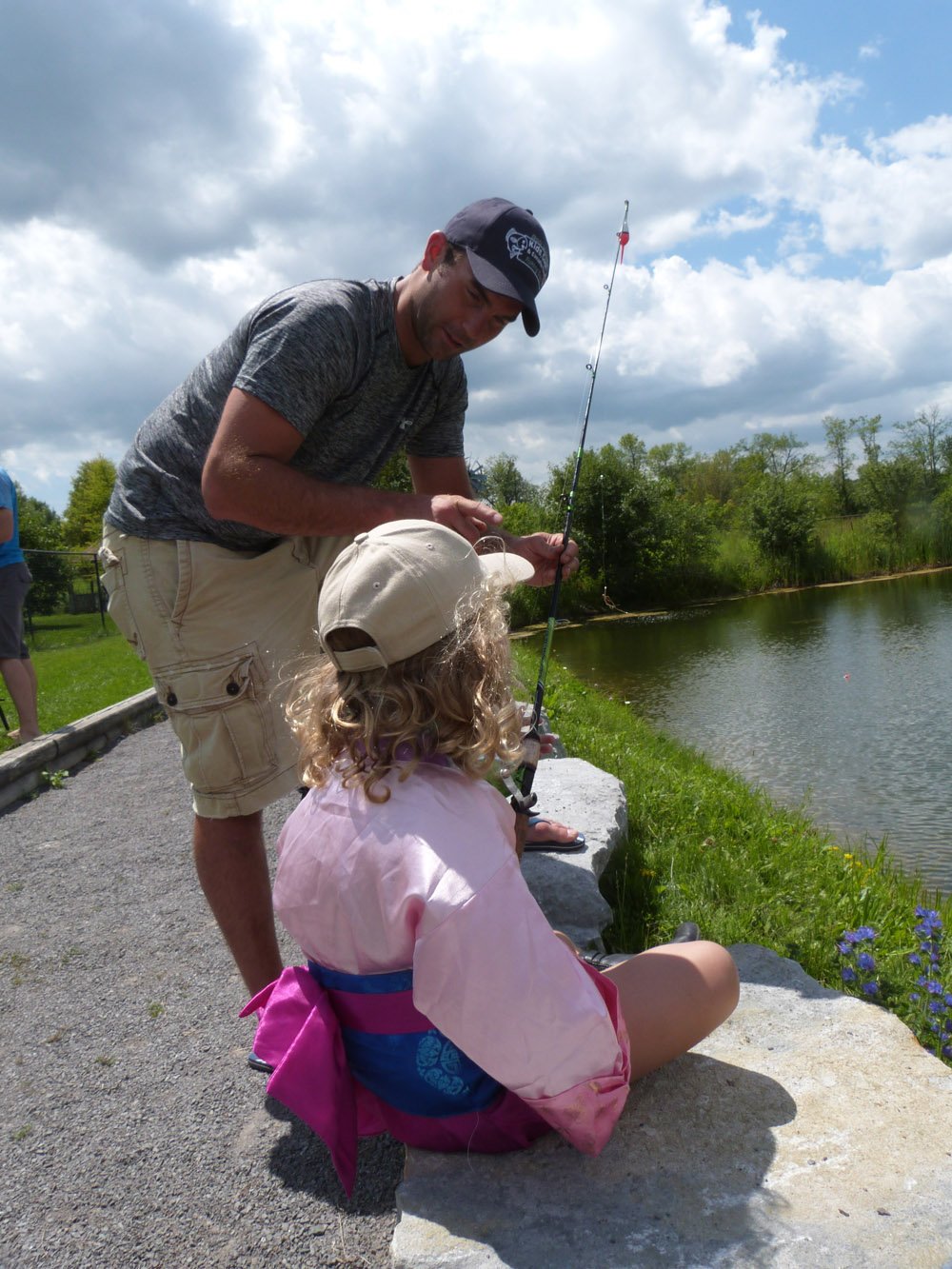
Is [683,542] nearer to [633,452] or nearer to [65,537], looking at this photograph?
[633,452]

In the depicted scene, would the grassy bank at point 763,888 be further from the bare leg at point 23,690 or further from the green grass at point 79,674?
the green grass at point 79,674

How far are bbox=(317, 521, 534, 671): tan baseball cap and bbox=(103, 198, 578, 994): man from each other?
1.55 feet

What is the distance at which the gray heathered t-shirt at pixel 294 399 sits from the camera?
A: 224cm

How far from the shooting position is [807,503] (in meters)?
32.8

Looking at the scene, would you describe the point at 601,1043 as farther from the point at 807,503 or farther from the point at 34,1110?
the point at 807,503

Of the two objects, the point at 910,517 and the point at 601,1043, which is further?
the point at 910,517

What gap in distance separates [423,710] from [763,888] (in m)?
2.54

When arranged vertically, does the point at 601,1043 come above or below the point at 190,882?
above

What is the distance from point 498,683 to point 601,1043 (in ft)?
2.11

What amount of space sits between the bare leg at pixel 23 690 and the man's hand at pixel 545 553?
14.9 ft

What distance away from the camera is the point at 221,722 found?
2.34 meters

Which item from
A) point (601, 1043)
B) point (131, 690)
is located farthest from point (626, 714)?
point (601, 1043)

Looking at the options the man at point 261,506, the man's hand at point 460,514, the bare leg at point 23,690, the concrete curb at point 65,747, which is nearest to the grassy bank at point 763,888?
the man's hand at point 460,514

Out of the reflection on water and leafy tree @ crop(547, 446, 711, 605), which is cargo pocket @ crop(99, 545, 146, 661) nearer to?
the reflection on water
